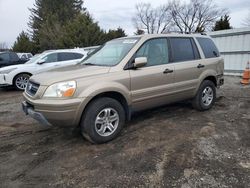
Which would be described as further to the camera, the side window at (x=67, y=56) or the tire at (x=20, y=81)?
the side window at (x=67, y=56)

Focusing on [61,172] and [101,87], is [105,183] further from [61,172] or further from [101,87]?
[101,87]

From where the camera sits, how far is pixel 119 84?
13.9 feet

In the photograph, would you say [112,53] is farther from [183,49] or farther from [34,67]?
[34,67]

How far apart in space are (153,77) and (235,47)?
863 centimetres

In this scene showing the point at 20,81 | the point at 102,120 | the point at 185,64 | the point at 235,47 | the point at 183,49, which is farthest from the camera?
the point at 235,47

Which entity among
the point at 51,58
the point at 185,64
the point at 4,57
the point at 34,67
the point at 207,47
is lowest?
the point at 34,67

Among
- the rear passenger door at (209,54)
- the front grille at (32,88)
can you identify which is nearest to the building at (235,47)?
the rear passenger door at (209,54)

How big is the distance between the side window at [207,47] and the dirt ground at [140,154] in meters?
1.48

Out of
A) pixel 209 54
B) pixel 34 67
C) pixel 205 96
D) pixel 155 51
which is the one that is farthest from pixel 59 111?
Result: pixel 34 67

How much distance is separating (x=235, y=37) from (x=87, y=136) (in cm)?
1005

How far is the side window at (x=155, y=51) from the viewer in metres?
4.73

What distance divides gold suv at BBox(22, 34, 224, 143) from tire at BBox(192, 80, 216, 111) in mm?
24

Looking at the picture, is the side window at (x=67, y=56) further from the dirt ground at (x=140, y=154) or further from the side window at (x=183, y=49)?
the side window at (x=183, y=49)

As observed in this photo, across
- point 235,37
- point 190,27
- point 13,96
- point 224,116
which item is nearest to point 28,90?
point 224,116
